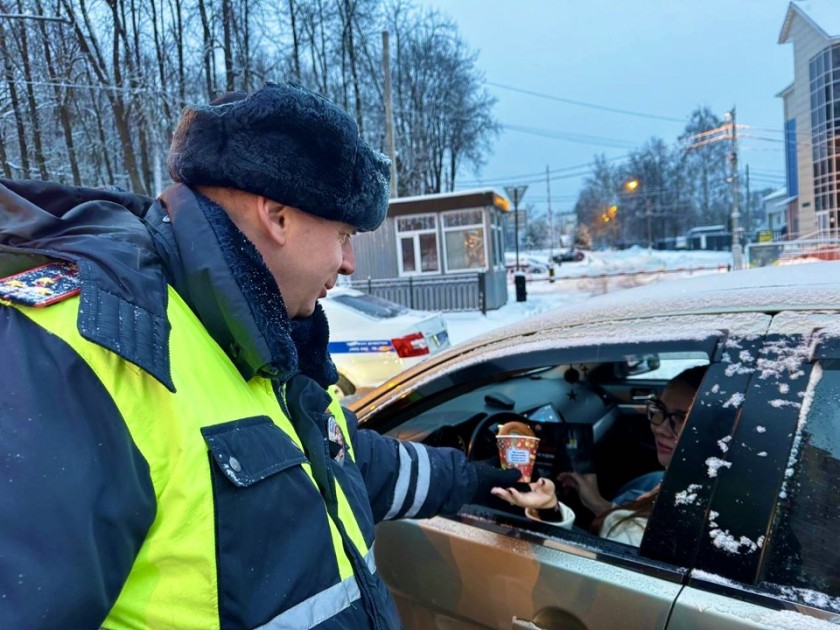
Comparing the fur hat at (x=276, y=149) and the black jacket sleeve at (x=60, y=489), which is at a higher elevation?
the fur hat at (x=276, y=149)

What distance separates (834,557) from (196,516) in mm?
1198

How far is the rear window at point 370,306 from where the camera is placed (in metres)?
6.69

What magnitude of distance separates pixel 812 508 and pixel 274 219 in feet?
3.94

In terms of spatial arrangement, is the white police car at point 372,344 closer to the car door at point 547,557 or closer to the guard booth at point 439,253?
the car door at point 547,557

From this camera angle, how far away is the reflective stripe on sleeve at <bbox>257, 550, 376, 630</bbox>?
0.84 meters

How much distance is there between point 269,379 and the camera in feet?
3.29

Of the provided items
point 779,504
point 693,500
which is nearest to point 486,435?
point 693,500

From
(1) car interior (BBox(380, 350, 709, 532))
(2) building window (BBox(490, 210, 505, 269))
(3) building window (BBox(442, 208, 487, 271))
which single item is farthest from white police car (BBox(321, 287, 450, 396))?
(2) building window (BBox(490, 210, 505, 269))

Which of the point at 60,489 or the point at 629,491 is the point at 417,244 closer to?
the point at 629,491

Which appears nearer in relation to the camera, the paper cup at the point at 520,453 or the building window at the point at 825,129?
the paper cup at the point at 520,453

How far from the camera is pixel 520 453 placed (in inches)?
68.4

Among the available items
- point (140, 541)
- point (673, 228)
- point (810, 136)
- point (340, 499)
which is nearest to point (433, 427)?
point (340, 499)

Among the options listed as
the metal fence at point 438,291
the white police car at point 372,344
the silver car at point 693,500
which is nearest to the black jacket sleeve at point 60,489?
the silver car at point 693,500

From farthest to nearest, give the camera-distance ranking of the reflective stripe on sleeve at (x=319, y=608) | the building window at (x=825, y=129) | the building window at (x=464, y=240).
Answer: the building window at (x=825, y=129), the building window at (x=464, y=240), the reflective stripe on sleeve at (x=319, y=608)
